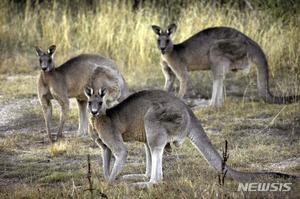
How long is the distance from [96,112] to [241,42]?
421 cm

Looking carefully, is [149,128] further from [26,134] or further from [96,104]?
[26,134]

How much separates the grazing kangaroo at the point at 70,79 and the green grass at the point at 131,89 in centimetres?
60

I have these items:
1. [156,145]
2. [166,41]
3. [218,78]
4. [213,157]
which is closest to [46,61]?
[166,41]

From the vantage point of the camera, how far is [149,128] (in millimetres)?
4543

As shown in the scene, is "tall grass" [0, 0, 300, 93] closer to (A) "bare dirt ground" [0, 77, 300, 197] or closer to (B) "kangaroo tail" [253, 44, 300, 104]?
(B) "kangaroo tail" [253, 44, 300, 104]

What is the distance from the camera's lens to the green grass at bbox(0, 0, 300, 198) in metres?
4.55

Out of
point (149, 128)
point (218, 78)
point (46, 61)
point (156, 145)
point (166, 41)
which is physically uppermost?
point (166, 41)

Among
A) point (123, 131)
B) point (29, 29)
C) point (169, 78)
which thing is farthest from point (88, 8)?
point (123, 131)

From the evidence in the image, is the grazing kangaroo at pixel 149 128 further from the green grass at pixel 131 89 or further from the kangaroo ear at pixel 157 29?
the kangaroo ear at pixel 157 29

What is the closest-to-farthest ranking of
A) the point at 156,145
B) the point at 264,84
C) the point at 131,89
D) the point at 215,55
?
1. the point at 156,145
2. the point at 264,84
3. the point at 215,55
4. the point at 131,89

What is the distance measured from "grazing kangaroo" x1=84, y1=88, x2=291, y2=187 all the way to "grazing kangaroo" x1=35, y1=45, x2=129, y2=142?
1.56m

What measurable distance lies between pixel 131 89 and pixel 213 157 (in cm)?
524

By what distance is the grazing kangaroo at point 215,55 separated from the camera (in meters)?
7.79

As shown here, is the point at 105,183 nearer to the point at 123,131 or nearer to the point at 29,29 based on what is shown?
the point at 123,131
